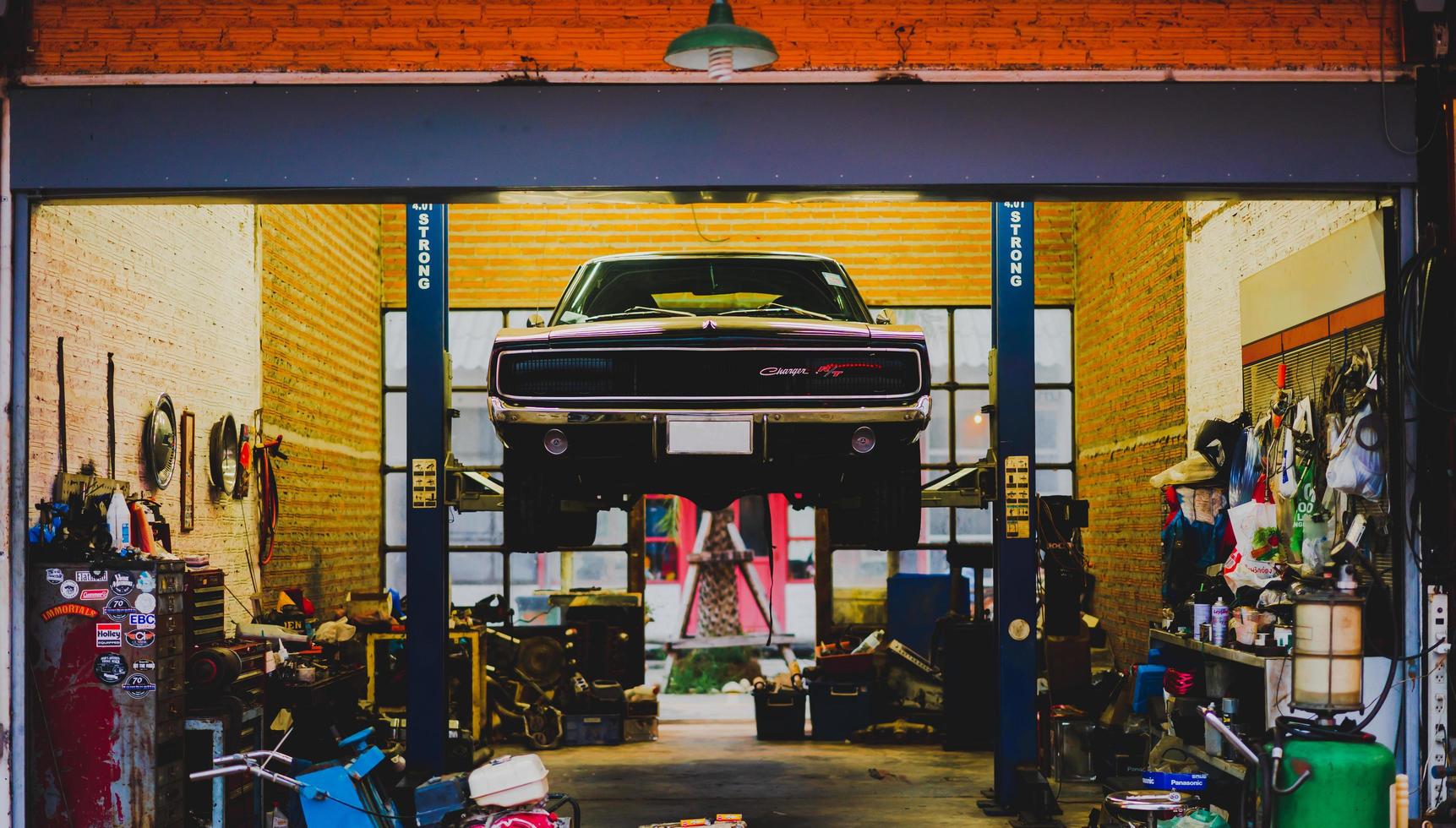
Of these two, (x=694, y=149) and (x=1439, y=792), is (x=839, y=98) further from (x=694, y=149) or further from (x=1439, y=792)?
(x=1439, y=792)

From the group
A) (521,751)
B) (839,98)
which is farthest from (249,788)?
(839,98)

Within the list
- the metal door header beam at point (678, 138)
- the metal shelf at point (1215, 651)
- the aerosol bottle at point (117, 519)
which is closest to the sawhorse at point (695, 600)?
the metal shelf at point (1215, 651)

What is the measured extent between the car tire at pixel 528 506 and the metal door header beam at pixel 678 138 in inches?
51.7

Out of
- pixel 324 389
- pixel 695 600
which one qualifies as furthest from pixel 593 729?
pixel 695 600

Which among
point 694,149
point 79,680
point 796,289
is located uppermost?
point 694,149

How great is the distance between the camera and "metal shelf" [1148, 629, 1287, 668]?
5367mm

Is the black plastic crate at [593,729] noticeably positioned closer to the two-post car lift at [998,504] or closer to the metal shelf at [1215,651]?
the two-post car lift at [998,504]

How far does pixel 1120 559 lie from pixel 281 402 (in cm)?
649

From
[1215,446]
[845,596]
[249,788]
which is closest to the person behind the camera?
[249,788]

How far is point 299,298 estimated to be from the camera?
948 centimetres

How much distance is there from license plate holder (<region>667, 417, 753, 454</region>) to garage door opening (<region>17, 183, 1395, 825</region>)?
0.92 m

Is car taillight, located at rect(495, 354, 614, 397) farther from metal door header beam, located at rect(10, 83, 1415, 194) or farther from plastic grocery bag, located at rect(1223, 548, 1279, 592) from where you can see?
plastic grocery bag, located at rect(1223, 548, 1279, 592)

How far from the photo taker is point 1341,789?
455 cm

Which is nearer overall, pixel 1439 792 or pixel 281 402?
pixel 1439 792
